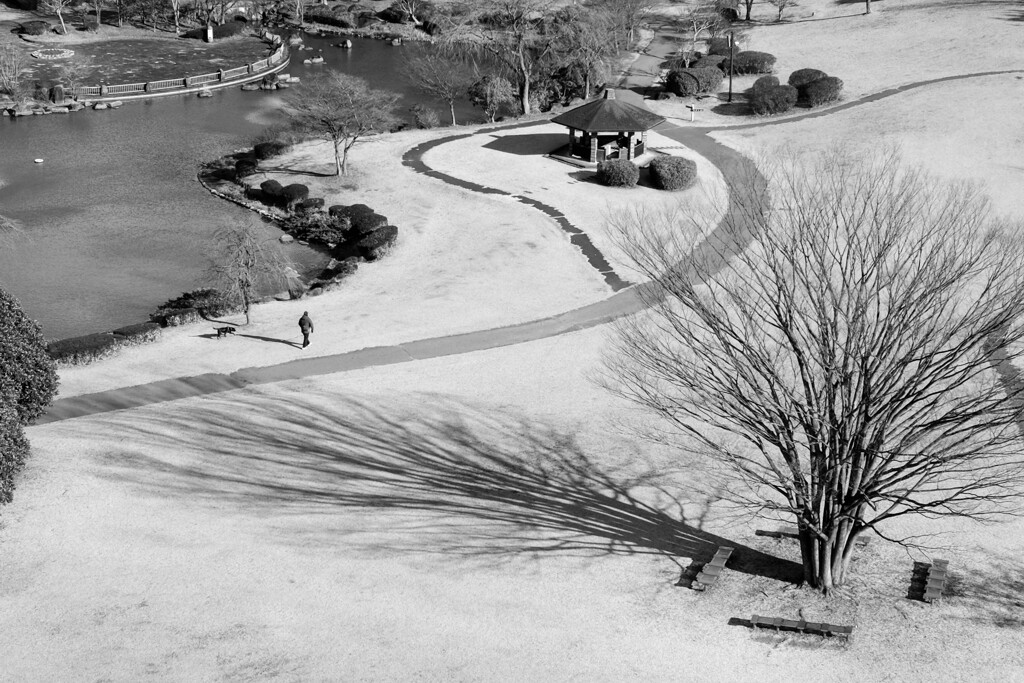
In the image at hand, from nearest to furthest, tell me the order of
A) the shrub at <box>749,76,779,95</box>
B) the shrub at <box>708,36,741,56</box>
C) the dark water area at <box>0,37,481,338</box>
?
the dark water area at <box>0,37,481,338</box> → the shrub at <box>749,76,779,95</box> → the shrub at <box>708,36,741,56</box>

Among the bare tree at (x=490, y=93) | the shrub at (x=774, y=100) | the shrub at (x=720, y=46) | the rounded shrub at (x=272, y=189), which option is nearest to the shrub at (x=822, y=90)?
the shrub at (x=774, y=100)

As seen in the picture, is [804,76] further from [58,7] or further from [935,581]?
[58,7]

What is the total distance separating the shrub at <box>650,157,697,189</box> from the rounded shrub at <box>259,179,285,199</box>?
1921 cm

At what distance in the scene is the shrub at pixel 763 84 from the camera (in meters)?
71.5

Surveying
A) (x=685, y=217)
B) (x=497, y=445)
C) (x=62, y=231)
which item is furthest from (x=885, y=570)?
(x=62, y=231)

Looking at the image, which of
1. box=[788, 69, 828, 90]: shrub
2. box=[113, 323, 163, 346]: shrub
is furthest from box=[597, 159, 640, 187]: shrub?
box=[113, 323, 163, 346]: shrub

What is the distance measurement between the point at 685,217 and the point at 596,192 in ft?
25.1

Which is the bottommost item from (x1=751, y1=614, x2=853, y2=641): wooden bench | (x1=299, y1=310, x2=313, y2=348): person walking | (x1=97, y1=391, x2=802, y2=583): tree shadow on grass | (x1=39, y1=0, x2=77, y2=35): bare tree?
(x1=751, y1=614, x2=853, y2=641): wooden bench

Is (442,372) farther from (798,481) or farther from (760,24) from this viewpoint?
(760,24)

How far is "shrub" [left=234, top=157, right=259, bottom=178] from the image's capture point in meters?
60.6

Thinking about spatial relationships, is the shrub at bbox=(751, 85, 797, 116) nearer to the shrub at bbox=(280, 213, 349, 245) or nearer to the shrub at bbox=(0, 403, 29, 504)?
the shrub at bbox=(280, 213, 349, 245)

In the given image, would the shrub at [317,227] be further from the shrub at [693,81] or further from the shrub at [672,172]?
the shrub at [693,81]

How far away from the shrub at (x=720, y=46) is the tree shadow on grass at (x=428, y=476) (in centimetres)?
5721

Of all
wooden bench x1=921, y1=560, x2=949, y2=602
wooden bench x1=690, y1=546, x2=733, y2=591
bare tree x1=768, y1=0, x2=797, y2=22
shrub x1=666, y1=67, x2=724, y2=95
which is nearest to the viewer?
wooden bench x1=921, y1=560, x2=949, y2=602
